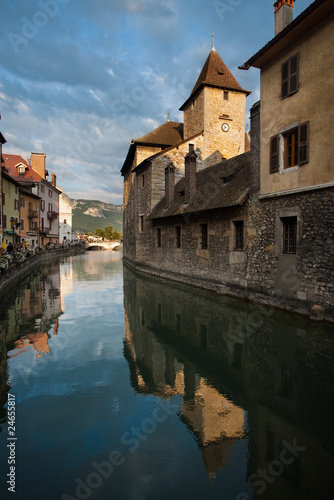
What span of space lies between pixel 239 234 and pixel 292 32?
6936 mm

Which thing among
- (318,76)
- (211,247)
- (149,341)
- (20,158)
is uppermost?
(20,158)

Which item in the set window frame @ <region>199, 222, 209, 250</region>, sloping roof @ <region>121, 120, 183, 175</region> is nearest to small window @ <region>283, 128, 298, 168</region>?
window frame @ <region>199, 222, 209, 250</region>

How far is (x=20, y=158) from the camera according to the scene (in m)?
43.4

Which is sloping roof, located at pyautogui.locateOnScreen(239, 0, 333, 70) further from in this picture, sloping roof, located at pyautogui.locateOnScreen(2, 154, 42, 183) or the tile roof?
sloping roof, located at pyautogui.locateOnScreen(2, 154, 42, 183)

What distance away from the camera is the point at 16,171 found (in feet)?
137

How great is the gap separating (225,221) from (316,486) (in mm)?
11248

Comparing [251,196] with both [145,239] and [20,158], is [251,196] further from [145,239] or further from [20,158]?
[20,158]

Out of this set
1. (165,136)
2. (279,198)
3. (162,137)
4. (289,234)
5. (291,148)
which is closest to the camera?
(291,148)

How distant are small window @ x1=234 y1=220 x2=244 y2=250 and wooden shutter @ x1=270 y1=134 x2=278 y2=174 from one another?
8.62 ft

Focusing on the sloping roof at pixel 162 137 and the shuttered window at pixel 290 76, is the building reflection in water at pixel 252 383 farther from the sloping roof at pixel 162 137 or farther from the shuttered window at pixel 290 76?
the sloping roof at pixel 162 137

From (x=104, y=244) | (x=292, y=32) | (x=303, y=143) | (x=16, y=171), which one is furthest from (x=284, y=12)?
(x=104, y=244)

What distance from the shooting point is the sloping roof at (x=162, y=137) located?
25812 millimetres

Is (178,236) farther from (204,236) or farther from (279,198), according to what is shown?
(279,198)

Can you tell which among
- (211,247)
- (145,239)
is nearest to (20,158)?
(145,239)
